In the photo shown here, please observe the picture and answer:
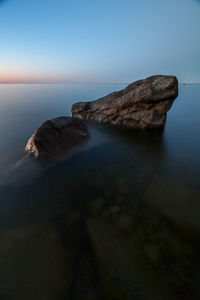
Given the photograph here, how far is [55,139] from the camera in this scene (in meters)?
7.54

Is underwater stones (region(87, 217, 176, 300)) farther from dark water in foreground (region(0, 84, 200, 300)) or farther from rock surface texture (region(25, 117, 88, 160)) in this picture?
rock surface texture (region(25, 117, 88, 160))

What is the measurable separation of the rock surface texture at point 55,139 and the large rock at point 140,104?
5065 millimetres

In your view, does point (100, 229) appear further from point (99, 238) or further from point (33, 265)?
point (33, 265)

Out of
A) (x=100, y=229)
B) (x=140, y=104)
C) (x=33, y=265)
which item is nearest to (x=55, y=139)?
(x=100, y=229)

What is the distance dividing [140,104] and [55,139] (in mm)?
7958

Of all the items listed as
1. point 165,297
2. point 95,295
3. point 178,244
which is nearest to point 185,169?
point 178,244

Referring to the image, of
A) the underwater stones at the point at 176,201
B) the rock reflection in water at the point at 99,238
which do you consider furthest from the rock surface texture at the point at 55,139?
the underwater stones at the point at 176,201

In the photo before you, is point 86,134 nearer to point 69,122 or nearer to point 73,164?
point 69,122

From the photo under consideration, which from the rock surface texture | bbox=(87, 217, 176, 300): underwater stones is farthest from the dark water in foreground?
the rock surface texture

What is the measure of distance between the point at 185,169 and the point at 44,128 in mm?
7431

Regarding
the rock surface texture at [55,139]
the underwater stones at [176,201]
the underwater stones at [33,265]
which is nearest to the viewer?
the underwater stones at [33,265]

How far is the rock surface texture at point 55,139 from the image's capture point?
690 cm

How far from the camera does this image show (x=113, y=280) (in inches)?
106

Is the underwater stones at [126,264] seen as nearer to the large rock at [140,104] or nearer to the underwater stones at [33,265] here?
the underwater stones at [33,265]
